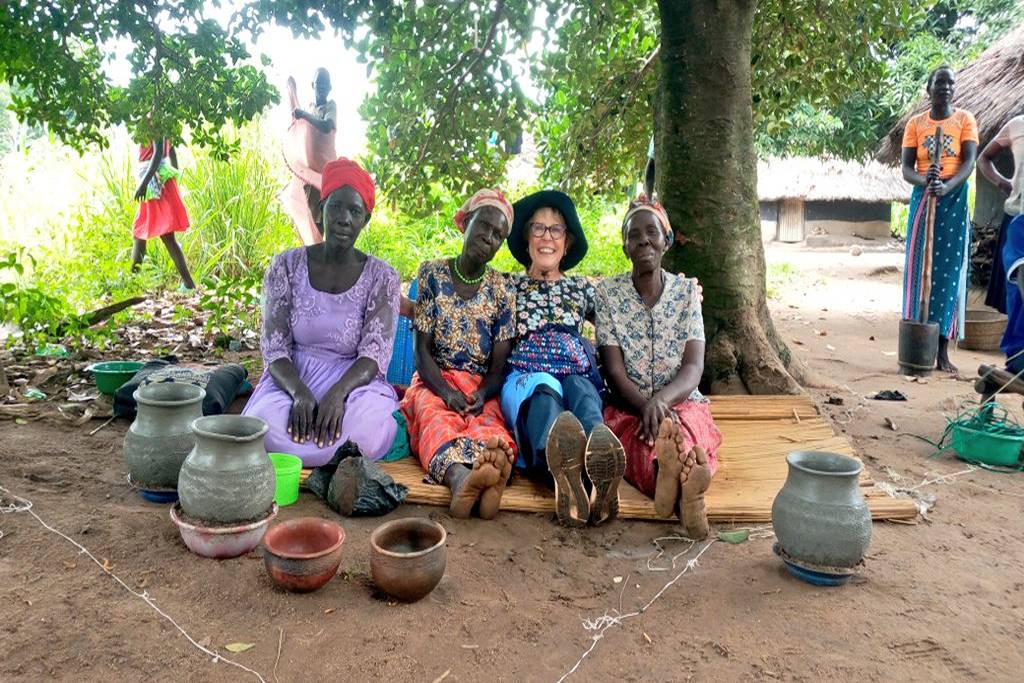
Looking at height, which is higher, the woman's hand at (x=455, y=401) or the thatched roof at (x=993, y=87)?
the thatched roof at (x=993, y=87)

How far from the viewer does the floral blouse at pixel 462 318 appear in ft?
12.9

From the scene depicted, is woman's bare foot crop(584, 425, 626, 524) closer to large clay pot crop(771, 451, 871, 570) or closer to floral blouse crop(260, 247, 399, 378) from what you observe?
large clay pot crop(771, 451, 871, 570)

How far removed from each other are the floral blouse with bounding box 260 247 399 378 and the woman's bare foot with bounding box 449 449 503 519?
909 millimetres

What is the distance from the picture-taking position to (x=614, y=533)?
3.24 metres

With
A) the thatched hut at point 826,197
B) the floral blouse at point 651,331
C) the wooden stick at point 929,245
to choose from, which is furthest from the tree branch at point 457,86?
the thatched hut at point 826,197

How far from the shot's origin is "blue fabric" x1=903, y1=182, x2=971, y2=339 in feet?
20.8

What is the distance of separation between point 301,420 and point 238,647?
1.38 meters

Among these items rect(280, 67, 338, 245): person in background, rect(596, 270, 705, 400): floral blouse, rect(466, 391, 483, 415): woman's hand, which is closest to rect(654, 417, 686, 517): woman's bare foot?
rect(596, 270, 705, 400): floral blouse

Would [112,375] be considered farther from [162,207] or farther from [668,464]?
[162,207]

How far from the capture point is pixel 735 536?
10.4 ft

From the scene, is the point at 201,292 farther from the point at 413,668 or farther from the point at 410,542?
the point at 413,668

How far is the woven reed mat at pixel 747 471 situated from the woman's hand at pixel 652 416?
10.6 inches

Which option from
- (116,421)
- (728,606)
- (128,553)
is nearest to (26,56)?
(116,421)

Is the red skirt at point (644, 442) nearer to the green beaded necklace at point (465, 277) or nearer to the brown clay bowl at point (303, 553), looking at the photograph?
the green beaded necklace at point (465, 277)
